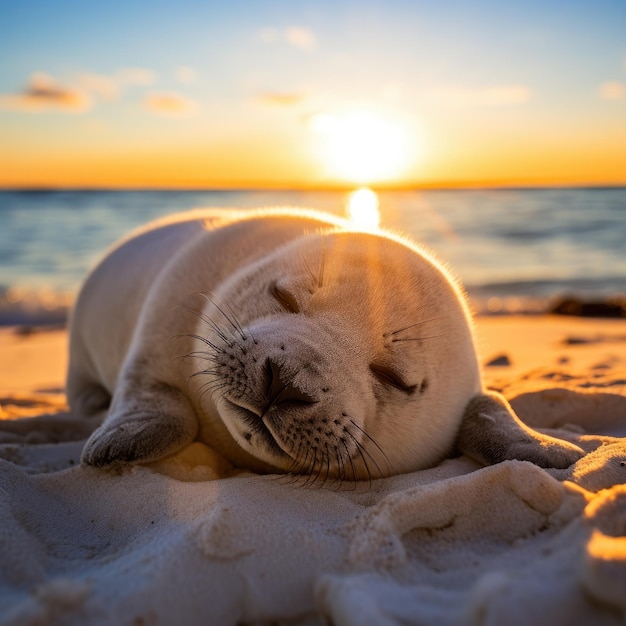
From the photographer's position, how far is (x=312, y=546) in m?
1.88

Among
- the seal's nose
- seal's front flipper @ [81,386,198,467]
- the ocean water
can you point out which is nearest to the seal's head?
the seal's nose

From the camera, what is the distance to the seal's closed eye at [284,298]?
2.63 m

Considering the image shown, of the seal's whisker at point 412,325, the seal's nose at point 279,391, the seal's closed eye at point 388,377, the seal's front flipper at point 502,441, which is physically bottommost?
the seal's front flipper at point 502,441

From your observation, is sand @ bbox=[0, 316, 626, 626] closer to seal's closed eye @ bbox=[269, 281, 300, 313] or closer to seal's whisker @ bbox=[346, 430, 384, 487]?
seal's whisker @ bbox=[346, 430, 384, 487]

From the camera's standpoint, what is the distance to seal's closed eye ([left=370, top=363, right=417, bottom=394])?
99.3 inches

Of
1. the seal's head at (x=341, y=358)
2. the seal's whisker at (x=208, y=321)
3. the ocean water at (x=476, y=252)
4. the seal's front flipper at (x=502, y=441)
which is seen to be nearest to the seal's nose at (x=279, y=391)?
the seal's head at (x=341, y=358)

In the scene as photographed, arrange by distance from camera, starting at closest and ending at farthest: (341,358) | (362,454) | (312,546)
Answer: (312,546) < (341,358) < (362,454)

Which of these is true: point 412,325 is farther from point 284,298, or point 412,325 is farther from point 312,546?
point 312,546

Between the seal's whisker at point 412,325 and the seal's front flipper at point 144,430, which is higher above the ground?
the seal's whisker at point 412,325

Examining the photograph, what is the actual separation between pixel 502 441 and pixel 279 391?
99 cm

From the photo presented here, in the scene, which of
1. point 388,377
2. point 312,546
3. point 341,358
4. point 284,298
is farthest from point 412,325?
point 312,546

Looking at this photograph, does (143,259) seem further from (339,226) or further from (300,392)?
(300,392)

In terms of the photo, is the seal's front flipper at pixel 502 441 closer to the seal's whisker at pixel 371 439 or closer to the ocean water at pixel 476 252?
the seal's whisker at pixel 371 439

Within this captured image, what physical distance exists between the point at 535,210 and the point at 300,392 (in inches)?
1312
